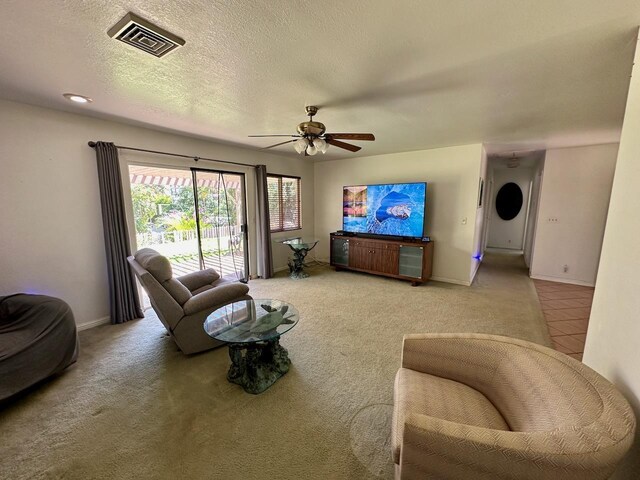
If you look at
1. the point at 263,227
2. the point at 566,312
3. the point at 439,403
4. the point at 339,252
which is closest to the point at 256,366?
the point at 439,403

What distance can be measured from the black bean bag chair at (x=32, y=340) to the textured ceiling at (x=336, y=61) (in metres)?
1.79

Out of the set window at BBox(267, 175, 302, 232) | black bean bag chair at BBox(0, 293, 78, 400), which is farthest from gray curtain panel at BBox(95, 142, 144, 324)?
window at BBox(267, 175, 302, 232)

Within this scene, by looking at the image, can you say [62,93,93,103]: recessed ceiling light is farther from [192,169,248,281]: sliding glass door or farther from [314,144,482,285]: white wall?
[314,144,482,285]: white wall

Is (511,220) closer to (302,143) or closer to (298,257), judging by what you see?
(298,257)

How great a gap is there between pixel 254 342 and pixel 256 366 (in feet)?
1.03

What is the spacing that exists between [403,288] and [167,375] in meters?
3.43

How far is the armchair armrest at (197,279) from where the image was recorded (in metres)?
3.05

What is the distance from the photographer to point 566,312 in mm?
3352

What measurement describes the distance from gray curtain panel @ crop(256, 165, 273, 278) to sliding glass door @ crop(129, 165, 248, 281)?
0.88 feet

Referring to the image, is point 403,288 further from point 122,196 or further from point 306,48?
point 122,196

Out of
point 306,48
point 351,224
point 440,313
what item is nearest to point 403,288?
point 440,313

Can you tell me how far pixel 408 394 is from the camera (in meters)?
1.34

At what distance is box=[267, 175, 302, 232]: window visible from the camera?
16.9 feet

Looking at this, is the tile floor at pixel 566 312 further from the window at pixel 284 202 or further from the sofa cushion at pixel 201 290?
the window at pixel 284 202
